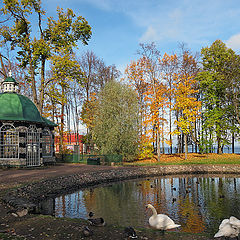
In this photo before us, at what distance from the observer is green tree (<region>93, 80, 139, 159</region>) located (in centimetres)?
3241

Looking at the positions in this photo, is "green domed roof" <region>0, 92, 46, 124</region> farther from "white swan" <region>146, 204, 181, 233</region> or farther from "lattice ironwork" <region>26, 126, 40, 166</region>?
"white swan" <region>146, 204, 181, 233</region>

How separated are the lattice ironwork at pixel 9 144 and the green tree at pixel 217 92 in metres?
29.7

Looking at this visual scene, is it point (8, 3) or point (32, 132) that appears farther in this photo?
point (8, 3)

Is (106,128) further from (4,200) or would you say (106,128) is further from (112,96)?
(4,200)

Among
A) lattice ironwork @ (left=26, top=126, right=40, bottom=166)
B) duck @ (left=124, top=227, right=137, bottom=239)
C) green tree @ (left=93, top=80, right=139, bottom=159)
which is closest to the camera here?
duck @ (left=124, top=227, right=137, bottom=239)

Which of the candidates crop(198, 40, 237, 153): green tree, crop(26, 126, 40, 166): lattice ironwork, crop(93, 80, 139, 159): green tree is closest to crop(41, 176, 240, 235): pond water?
crop(26, 126, 40, 166): lattice ironwork

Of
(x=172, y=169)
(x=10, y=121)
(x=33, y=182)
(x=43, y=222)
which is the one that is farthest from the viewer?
(x=172, y=169)

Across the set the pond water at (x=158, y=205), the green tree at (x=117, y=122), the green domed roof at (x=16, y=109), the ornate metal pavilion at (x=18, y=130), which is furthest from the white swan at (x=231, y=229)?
the green tree at (x=117, y=122)

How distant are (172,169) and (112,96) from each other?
12907 mm

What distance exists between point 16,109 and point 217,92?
3271cm

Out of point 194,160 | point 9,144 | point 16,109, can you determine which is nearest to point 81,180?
point 9,144

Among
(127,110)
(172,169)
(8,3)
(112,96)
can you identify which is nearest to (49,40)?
(8,3)

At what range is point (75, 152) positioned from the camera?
33281 mm

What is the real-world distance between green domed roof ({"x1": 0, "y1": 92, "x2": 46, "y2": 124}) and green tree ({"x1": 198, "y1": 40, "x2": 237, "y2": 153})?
92.4 feet
